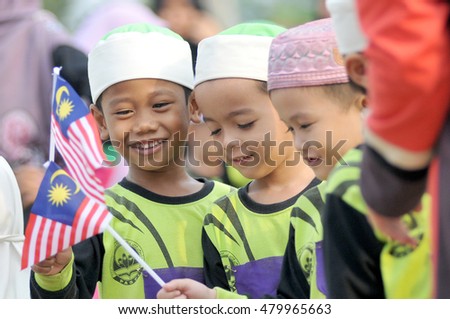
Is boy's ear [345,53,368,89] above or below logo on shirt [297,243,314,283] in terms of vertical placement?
above

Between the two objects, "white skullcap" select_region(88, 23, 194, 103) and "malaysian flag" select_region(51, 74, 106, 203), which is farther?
"white skullcap" select_region(88, 23, 194, 103)

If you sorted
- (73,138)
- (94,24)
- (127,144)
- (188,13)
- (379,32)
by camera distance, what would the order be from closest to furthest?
(379,32) < (73,138) < (127,144) < (188,13) < (94,24)

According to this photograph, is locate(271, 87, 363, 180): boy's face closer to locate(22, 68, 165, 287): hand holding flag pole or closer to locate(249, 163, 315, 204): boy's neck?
locate(249, 163, 315, 204): boy's neck

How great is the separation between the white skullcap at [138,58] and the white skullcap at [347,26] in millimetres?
1442

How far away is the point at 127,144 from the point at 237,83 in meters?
0.52

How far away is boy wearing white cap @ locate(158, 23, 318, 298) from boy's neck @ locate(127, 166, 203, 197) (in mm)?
243

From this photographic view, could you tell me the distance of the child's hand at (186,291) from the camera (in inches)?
152

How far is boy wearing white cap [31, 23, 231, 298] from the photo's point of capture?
4480 mm

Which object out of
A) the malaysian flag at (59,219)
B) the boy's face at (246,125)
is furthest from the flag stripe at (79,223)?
the boy's face at (246,125)

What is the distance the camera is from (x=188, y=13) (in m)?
8.23

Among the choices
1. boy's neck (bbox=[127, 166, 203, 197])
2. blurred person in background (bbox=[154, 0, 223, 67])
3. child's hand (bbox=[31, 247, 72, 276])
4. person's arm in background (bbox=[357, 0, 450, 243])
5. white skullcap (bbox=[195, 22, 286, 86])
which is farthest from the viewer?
blurred person in background (bbox=[154, 0, 223, 67])

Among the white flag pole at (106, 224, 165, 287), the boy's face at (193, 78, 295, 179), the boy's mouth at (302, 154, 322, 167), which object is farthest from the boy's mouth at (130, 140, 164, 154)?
the boy's mouth at (302, 154, 322, 167)
